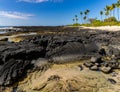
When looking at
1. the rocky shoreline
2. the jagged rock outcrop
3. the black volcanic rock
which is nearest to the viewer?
the black volcanic rock

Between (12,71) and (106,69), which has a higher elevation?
(12,71)

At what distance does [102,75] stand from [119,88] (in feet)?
8.17

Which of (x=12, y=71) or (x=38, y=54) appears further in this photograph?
(x=38, y=54)

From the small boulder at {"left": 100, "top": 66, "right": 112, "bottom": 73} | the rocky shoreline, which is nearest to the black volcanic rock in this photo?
the rocky shoreline

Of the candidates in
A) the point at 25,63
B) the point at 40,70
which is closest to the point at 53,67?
the point at 40,70

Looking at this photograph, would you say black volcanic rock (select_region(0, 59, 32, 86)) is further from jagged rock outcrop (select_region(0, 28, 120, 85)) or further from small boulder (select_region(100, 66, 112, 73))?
small boulder (select_region(100, 66, 112, 73))

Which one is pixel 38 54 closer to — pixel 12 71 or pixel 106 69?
pixel 12 71

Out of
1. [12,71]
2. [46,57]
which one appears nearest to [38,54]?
[46,57]

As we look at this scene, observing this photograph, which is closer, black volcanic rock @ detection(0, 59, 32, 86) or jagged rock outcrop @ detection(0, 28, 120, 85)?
black volcanic rock @ detection(0, 59, 32, 86)

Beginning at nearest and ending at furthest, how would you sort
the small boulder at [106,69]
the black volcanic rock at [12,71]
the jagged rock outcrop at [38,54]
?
the black volcanic rock at [12,71]
the jagged rock outcrop at [38,54]
the small boulder at [106,69]

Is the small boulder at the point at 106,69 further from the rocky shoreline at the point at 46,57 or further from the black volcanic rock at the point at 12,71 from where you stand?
the black volcanic rock at the point at 12,71

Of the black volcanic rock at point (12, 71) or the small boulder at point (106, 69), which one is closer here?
the black volcanic rock at point (12, 71)

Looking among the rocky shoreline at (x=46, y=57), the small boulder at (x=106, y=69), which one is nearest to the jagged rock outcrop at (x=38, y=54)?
the rocky shoreline at (x=46, y=57)

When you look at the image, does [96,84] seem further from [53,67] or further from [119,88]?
[53,67]
